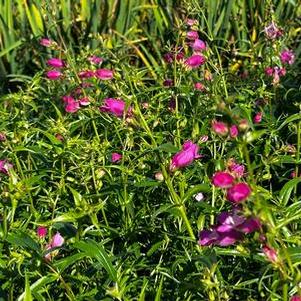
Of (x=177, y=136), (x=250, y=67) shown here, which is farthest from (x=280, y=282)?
(x=250, y=67)

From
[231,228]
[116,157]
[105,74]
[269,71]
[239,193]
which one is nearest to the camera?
[239,193]

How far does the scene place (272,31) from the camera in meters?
3.35

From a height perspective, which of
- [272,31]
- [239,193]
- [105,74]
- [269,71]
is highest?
[239,193]

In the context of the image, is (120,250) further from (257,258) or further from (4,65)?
(4,65)

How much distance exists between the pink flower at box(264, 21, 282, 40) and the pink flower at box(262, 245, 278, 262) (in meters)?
1.88

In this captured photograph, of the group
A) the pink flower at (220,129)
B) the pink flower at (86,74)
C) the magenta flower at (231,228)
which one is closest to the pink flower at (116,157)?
the pink flower at (86,74)

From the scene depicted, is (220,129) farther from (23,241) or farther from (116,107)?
(116,107)

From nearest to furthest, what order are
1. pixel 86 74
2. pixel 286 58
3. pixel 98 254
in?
pixel 98 254
pixel 86 74
pixel 286 58

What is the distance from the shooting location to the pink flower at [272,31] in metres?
3.31

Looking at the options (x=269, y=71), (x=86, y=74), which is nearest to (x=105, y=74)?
(x=86, y=74)

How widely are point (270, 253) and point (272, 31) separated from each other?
1.95 meters

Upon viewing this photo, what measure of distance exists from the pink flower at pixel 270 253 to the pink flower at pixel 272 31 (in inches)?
73.8

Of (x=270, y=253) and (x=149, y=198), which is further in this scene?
(x=149, y=198)

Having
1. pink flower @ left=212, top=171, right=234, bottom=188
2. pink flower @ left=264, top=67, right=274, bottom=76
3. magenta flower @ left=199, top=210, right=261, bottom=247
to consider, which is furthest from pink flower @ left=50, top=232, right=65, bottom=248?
pink flower @ left=264, top=67, right=274, bottom=76
